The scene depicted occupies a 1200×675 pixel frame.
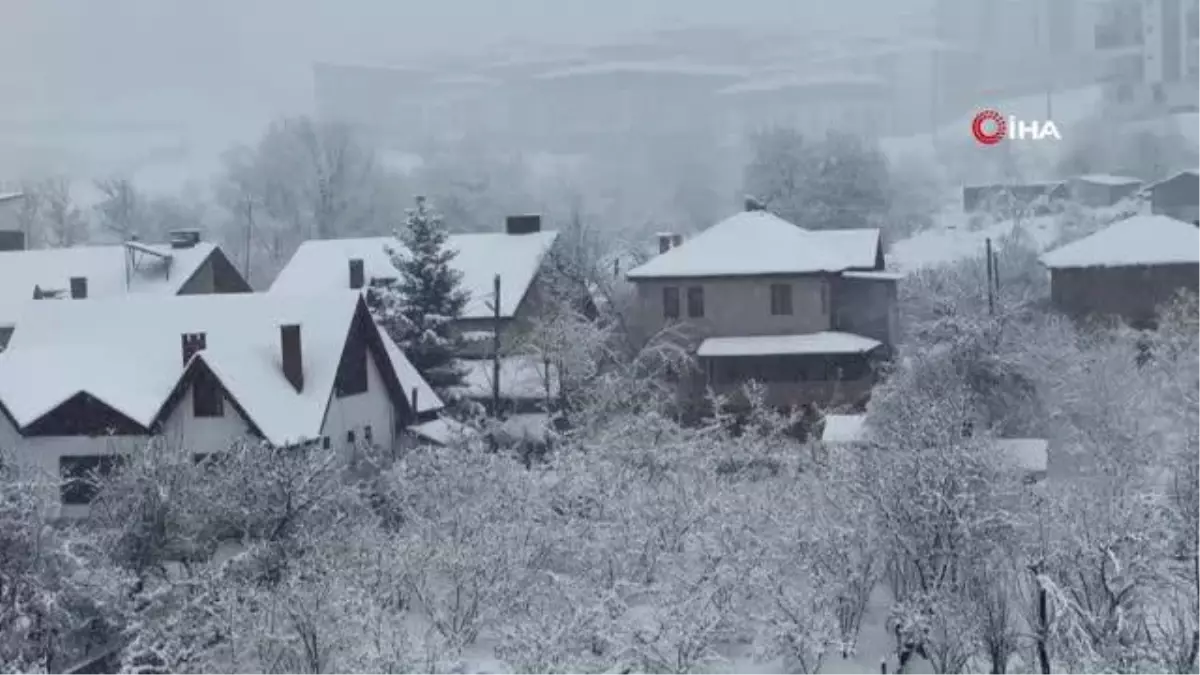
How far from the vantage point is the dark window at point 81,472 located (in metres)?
29.2

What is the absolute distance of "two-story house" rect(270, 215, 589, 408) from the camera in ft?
140

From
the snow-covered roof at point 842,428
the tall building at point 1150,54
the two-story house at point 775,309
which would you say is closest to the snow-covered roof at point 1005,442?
the snow-covered roof at point 842,428

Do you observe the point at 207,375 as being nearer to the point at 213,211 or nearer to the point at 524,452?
the point at 524,452

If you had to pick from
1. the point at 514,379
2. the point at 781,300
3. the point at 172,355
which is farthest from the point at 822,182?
the point at 172,355

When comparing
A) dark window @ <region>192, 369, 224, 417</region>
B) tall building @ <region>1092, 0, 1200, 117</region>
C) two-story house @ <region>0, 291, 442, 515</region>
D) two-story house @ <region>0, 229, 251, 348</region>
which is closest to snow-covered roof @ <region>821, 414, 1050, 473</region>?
two-story house @ <region>0, 291, 442, 515</region>

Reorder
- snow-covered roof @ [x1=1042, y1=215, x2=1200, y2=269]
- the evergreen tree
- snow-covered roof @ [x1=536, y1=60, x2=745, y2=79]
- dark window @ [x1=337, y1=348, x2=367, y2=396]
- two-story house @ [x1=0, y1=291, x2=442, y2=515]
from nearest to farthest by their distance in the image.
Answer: two-story house @ [x1=0, y1=291, x2=442, y2=515] < dark window @ [x1=337, y1=348, x2=367, y2=396] < the evergreen tree < snow-covered roof @ [x1=1042, y1=215, x2=1200, y2=269] < snow-covered roof @ [x1=536, y1=60, x2=745, y2=79]

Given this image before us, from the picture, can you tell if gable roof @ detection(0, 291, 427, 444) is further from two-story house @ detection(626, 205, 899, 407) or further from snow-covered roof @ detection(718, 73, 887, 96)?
snow-covered roof @ detection(718, 73, 887, 96)

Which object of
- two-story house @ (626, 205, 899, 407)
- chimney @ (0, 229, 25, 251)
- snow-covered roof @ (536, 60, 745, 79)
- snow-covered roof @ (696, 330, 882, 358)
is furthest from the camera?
snow-covered roof @ (536, 60, 745, 79)

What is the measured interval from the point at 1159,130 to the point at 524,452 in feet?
200

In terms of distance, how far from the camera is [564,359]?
4012cm

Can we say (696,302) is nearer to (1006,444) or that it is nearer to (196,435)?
(1006,444)

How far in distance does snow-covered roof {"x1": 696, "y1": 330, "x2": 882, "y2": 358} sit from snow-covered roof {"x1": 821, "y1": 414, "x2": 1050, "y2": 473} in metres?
5.45

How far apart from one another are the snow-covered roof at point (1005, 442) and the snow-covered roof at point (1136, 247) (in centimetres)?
1378

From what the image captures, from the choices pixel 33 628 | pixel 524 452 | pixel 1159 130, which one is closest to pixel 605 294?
pixel 524 452
